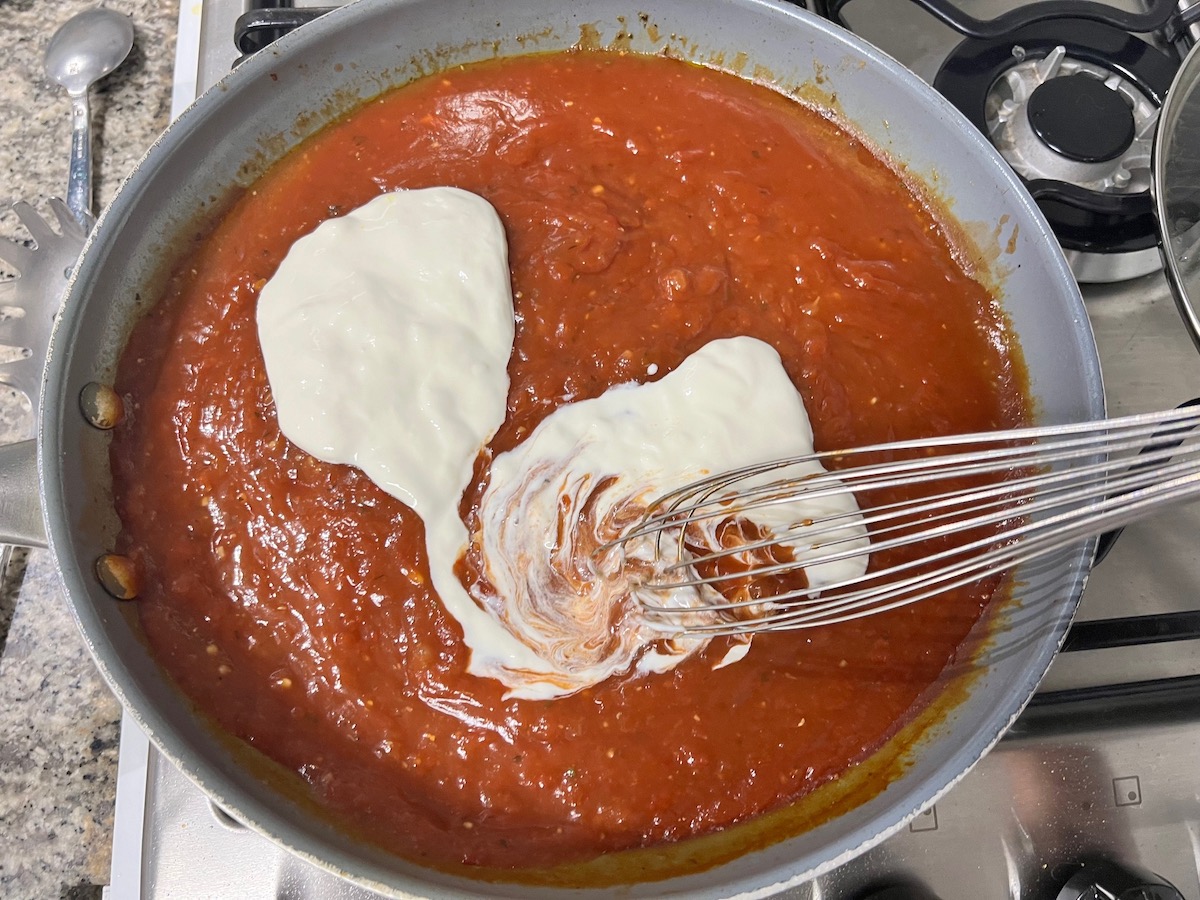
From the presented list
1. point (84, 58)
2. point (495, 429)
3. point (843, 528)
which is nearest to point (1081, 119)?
point (843, 528)

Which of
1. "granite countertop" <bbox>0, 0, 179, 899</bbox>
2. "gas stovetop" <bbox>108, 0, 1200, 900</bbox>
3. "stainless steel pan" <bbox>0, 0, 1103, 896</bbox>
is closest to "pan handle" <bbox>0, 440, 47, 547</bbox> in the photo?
"stainless steel pan" <bbox>0, 0, 1103, 896</bbox>

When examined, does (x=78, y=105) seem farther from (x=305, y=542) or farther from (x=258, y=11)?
(x=305, y=542)

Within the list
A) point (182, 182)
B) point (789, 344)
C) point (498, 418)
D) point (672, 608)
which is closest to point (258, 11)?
point (182, 182)

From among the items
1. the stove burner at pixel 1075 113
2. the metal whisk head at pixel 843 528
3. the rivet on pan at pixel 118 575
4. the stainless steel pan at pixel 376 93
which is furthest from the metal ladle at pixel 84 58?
the stove burner at pixel 1075 113

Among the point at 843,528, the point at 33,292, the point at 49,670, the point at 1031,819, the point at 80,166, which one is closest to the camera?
the point at 843,528

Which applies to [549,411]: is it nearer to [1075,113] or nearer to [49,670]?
[49,670]

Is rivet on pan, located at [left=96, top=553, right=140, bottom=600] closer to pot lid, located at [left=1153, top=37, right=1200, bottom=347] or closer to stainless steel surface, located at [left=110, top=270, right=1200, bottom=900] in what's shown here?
stainless steel surface, located at [left=110, top=270, right=1200, bottom=900]

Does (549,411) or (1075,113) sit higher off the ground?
(1075,113)
